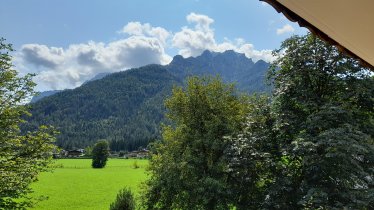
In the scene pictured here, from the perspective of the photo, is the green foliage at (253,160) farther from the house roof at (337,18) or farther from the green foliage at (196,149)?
the house roof at (337,18)

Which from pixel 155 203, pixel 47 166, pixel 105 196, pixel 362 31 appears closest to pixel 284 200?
pixel 155 203

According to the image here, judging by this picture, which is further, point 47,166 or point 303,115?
point 47,166

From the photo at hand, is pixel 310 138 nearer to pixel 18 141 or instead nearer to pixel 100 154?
pixel 18 141

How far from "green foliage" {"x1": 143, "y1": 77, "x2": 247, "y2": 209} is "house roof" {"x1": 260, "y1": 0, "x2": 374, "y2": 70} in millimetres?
17327

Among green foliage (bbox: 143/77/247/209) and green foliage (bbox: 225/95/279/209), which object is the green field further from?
green foliage (bbox: 225/95/279/209)

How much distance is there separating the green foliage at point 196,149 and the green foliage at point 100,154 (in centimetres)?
8753

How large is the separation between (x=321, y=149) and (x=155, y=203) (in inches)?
433

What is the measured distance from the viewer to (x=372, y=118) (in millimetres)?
17406

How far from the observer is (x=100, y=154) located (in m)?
109

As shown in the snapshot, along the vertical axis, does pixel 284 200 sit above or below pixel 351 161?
below

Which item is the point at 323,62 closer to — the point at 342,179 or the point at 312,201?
the point at 342,179

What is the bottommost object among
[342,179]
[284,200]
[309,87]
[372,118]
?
[284,200]

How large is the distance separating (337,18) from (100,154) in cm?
11153

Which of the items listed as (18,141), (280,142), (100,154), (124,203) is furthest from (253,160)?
(100,154)
